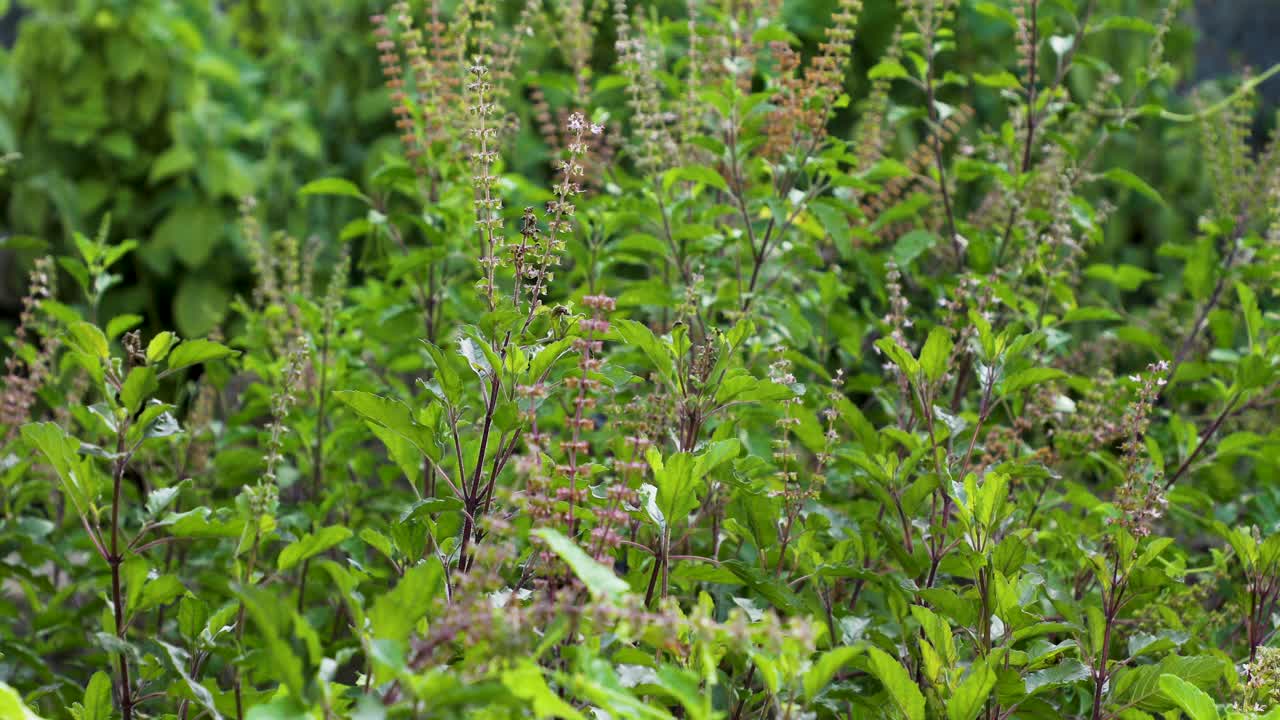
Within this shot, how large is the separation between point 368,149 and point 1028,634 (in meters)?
4.75

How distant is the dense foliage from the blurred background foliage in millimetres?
2283

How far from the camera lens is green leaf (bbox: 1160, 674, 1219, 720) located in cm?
153

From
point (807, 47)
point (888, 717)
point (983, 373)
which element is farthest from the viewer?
point (807, 47)

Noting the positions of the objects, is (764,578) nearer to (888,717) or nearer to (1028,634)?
(888,717)

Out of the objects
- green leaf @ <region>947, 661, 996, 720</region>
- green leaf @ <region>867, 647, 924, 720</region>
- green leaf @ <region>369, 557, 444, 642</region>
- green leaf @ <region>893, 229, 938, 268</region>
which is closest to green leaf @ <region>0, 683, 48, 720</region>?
green leaf @ <region>369, 557, 444, 642</region>

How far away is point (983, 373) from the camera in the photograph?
197 centimetres

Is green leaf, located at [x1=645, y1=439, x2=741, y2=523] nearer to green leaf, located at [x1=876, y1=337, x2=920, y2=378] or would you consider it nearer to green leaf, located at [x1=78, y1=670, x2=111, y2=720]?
green leaf, located at [x1=876, y1=337, x2=920, y2=378]

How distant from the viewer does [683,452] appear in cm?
157

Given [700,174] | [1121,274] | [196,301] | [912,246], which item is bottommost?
[196,301]

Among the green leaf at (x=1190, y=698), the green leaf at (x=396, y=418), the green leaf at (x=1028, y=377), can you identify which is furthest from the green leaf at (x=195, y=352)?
the green leaf at (x=1190, y=698)

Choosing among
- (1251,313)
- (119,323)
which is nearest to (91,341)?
(119,323)

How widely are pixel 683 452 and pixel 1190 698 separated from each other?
0.73m

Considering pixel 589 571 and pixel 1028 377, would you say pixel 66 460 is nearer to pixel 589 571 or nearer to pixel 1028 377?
pixel 589 571

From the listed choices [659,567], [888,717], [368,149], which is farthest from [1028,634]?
[368,149]
